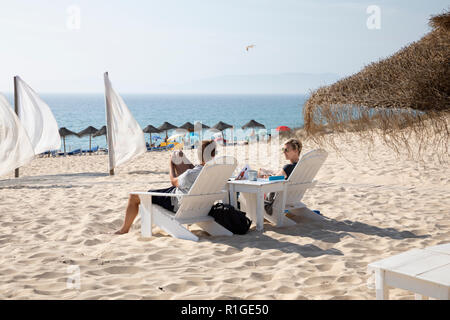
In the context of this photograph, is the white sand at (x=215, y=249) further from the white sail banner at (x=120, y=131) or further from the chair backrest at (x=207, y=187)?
the white sail banner at (x=120, y=131)

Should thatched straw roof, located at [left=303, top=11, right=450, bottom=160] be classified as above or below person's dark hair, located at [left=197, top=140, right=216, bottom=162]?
above

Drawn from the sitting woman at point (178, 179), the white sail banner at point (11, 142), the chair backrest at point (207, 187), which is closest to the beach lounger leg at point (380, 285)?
the chair backrest at point (207, 187)

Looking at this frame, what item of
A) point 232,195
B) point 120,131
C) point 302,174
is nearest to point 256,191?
point 232,195

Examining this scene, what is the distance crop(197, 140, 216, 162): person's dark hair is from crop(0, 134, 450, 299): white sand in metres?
0.71

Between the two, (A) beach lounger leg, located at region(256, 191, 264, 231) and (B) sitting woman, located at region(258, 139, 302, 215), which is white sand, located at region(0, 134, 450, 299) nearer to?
(A) beach lounger leg, located at region(256, 191, 264, 231)

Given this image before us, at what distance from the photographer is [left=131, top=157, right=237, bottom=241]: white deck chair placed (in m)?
4.02

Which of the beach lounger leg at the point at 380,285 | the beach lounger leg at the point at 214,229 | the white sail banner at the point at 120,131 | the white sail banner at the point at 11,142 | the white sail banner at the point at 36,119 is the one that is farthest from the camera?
the white sail banner at the point at 36,119

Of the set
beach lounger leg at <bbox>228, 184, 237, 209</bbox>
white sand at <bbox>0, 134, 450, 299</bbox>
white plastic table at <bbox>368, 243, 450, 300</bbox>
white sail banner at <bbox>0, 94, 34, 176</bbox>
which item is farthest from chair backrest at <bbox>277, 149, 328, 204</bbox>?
white sail banner at <bbox>0, 94, 34, 176</bbox>

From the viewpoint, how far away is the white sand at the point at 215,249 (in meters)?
2.85

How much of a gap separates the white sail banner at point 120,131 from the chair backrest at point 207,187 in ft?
22.9

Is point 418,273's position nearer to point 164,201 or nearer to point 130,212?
point 164,201

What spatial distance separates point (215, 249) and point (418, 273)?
1.93 m
